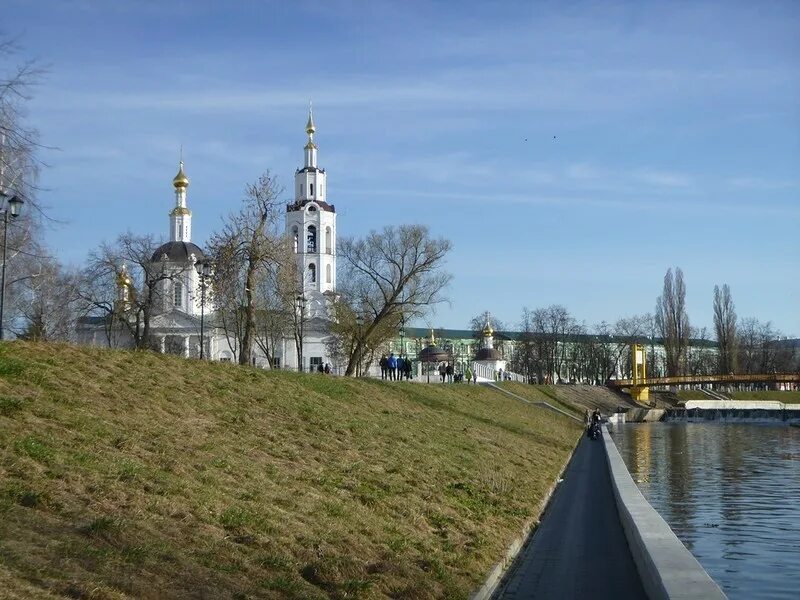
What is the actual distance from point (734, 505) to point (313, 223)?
67557 mm

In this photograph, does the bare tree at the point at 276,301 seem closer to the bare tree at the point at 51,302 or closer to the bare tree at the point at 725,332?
the bare tree at the point at 51,302

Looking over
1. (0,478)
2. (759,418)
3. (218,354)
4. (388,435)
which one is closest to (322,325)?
(218,354)

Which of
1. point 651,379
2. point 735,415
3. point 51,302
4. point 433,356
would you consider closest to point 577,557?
point 51,302

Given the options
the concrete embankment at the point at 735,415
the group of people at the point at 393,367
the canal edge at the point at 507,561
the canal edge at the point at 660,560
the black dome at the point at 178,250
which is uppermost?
the black dome at the point at 178,250

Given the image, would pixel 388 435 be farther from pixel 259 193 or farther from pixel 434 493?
pixel 259 193

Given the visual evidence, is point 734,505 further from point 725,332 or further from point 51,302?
point 725,332

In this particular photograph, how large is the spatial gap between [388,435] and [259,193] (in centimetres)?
2089

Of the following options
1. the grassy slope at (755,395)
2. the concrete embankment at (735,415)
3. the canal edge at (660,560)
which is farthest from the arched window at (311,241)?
A: the canal edge at (660,560)

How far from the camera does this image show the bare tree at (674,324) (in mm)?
103188

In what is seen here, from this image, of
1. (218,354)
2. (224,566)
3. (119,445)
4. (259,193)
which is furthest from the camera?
(218,354)

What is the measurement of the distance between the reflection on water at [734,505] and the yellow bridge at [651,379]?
51380mm

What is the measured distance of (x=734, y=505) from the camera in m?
19.9

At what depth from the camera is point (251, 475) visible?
12.6 meters

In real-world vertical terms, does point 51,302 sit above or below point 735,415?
above
